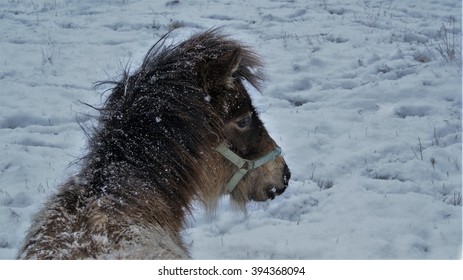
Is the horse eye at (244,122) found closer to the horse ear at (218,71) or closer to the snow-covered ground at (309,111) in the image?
the horse ear at (218,71)

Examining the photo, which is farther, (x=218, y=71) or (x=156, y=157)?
(x=218, y=71)

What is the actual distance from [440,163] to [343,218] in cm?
138

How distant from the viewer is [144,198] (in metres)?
2.61

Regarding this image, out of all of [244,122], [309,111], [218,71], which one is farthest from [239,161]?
[309,111]

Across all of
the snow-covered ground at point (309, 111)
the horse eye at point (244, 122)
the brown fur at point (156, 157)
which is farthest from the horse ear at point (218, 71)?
the snow-covered ground at point (309, 111)

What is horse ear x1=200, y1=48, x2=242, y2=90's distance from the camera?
296 centimetres

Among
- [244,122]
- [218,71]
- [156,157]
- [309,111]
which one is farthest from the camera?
[309,111]

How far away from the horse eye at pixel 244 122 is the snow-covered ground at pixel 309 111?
857 mm

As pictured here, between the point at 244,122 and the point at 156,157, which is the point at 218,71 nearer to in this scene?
the point at 244,122

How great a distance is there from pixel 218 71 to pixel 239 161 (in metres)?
0.62

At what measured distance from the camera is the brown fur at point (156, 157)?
2289 millimetres

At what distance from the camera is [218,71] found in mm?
2990

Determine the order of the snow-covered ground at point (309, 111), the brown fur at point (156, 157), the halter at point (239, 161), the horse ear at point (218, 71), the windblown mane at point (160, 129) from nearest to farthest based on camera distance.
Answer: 1. the brown fur at point (156, 157)
2. the windblown mane at point (160, 129)
3. the horse ear at point (218, 71)
4. the halter at point (239, 161)
5. the snow-covered ground at point (309, 111)

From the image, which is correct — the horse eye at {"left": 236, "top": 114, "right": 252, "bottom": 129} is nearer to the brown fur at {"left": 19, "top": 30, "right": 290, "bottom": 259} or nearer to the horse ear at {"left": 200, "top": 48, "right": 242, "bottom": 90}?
the brown fur at {"left": 19, "top": 30, "right": 290, "bottom": 259}
